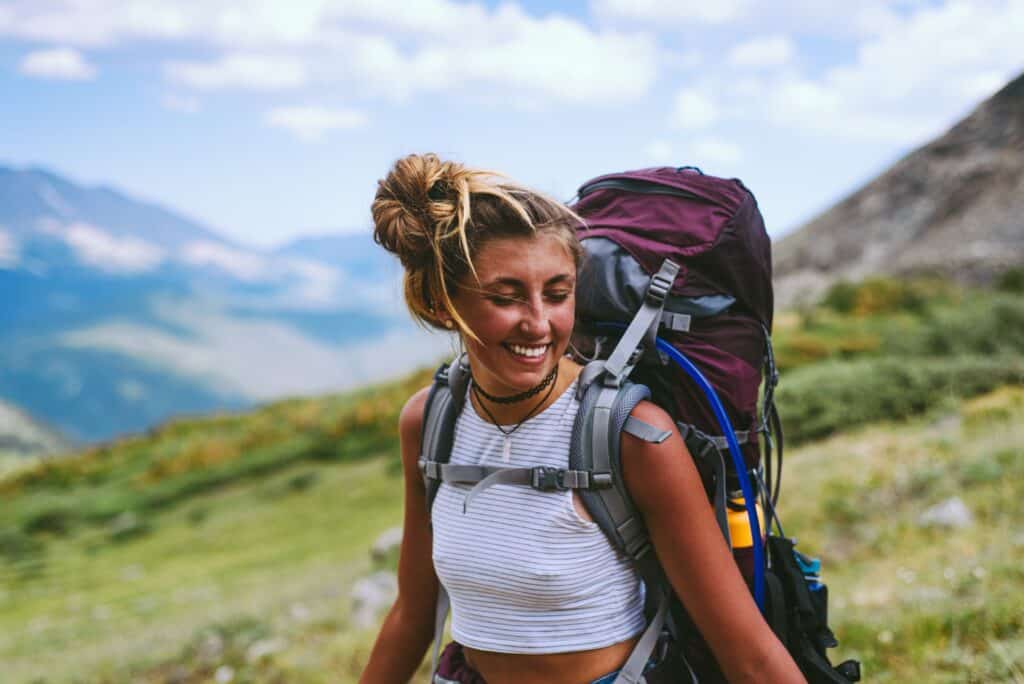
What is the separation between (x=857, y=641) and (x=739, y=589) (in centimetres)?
247

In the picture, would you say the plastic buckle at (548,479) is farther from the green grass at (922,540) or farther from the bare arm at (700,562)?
the green grass at (922,540)

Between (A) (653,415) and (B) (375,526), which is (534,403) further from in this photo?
(B) (375,526)

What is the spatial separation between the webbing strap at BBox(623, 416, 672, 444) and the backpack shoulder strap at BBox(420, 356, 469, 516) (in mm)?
520

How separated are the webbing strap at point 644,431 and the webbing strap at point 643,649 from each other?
17.7 inches

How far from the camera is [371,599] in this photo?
22.5 ft

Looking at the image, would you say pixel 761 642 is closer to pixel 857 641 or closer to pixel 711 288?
pixel 711 288

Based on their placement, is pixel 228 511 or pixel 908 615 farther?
pixel 228 511

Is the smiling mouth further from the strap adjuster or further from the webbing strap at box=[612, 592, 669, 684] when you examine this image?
the webbing strap at box=[612, 592, 669, 684]

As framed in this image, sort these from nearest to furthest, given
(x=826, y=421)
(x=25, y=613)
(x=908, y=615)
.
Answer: (x=908, y=615) < (x=826, y=421) < (x=25, y=613)

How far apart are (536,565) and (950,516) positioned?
4343 millimetres

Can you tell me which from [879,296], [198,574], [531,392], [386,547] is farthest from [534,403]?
[879,296]

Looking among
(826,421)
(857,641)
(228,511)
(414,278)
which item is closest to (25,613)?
(228,511)

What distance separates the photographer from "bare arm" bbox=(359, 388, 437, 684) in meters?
2.32

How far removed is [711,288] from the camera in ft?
6.80
